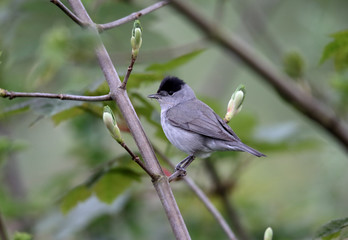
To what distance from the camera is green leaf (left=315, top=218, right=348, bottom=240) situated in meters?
1.30

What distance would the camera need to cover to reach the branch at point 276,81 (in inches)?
98.7

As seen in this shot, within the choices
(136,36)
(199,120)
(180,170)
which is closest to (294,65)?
(199,120)

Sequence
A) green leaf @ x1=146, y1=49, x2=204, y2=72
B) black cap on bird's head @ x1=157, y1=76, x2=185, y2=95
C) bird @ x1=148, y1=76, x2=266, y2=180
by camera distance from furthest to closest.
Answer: black cap on bird's head @ x1=157, y1=76, x2=185, y2=95
bird @ x1=148, y1=76, x2=266, y2=180
green leaf @ x1=146, y1=49, x2=204, y2=72

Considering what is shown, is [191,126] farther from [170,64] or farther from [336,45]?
[336,45]

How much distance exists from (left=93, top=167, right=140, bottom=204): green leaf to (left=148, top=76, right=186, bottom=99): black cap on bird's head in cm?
65

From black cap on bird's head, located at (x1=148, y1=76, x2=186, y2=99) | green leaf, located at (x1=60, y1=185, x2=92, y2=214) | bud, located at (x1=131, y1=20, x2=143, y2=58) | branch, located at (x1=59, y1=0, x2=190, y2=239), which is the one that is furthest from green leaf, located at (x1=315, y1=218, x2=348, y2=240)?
black cap on bird's head, located at (x1=148, y1=76, x2=186, y2=99)

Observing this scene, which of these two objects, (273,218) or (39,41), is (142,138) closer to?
(39,41)

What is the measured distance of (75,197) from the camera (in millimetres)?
1795

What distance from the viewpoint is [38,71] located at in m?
1.98

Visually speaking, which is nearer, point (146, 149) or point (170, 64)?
point (146, 149)

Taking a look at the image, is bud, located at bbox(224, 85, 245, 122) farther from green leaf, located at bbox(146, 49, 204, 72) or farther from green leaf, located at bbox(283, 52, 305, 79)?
green leaf, located at bbox(283, 52, 305, 79)

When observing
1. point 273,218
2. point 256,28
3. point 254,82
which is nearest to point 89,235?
point 273,218

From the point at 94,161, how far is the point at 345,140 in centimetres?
147

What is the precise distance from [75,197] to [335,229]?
0.94 m
